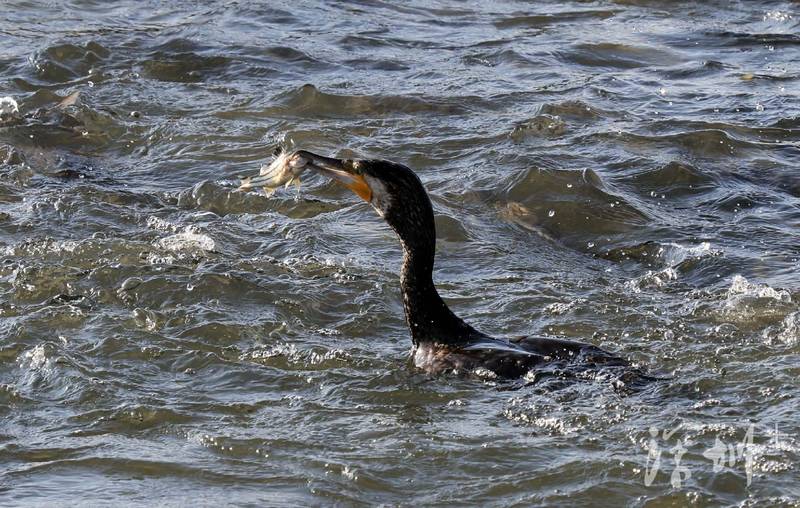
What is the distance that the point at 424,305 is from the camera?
644 cm

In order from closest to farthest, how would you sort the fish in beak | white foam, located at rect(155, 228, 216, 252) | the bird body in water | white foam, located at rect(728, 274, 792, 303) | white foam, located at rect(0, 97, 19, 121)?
the bird body in water, the fish in beak, white foam, located at rect(728, 274, 792, 303), white foam, located at rect(155, 228, 216, 252), white foam, located at rect(0, 97, 19, 121)

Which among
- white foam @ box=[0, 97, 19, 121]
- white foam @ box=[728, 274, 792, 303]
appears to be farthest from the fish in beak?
white foam @ box=[0, 97, 19, 121]

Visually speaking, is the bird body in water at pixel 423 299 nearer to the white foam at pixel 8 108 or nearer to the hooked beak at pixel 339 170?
the hooked beak at pixel 339 170

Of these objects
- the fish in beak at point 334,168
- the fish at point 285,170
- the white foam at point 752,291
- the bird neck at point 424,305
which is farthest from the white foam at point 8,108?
the white foam at point 752,291

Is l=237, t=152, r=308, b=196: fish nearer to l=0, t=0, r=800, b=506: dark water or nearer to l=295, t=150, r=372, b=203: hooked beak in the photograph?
l=295, t=150, r=372, b=203: hooked beak

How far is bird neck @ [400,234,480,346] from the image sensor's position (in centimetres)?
639

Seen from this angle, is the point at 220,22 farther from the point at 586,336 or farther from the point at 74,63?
the point at 586,336

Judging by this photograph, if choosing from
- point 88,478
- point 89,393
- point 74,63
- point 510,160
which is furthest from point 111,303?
point 74,63

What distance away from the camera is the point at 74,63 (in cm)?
1159

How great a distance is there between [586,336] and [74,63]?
638 cm

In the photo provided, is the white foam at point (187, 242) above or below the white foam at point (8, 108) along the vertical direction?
below

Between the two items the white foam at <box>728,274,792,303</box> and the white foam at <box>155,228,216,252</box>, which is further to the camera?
the white foam at <box>155,228,216,252</box>

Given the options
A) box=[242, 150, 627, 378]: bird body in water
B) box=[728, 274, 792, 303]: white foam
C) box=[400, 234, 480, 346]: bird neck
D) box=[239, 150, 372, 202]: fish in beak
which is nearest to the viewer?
box=[242, 150, 627, 378]: bird body in water

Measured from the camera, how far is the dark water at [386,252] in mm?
5324
